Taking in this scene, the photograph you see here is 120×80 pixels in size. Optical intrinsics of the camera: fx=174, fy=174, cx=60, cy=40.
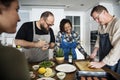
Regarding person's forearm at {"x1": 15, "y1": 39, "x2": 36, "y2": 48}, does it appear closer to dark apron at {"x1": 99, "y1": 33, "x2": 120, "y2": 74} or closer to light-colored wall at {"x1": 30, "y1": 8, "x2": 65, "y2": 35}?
dark apron at {"x1": 99, "y1": 33, "x2": 120, "y2": 74}

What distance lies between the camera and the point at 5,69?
40 cm

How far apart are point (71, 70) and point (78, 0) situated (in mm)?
3956

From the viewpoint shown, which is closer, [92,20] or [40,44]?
[40,44]

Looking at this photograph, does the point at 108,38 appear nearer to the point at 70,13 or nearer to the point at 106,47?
the point at 106,47

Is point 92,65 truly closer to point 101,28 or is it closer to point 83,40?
point 101,28

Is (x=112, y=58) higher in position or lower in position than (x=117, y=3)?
lower

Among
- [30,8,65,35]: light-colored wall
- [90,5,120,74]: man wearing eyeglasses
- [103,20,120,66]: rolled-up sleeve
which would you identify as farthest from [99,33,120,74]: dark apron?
[30,8,65,35]: light-colored wall

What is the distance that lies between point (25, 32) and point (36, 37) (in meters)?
0.16

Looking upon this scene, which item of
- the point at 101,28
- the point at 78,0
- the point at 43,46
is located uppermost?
the point at 78,0

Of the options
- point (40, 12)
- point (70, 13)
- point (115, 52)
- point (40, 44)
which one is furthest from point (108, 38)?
point (70, 13)

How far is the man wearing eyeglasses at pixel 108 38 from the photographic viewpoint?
1913 mm

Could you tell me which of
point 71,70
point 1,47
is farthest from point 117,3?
point 1,47

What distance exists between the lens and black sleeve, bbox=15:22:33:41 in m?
2.33

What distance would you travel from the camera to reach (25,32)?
2344 mm
